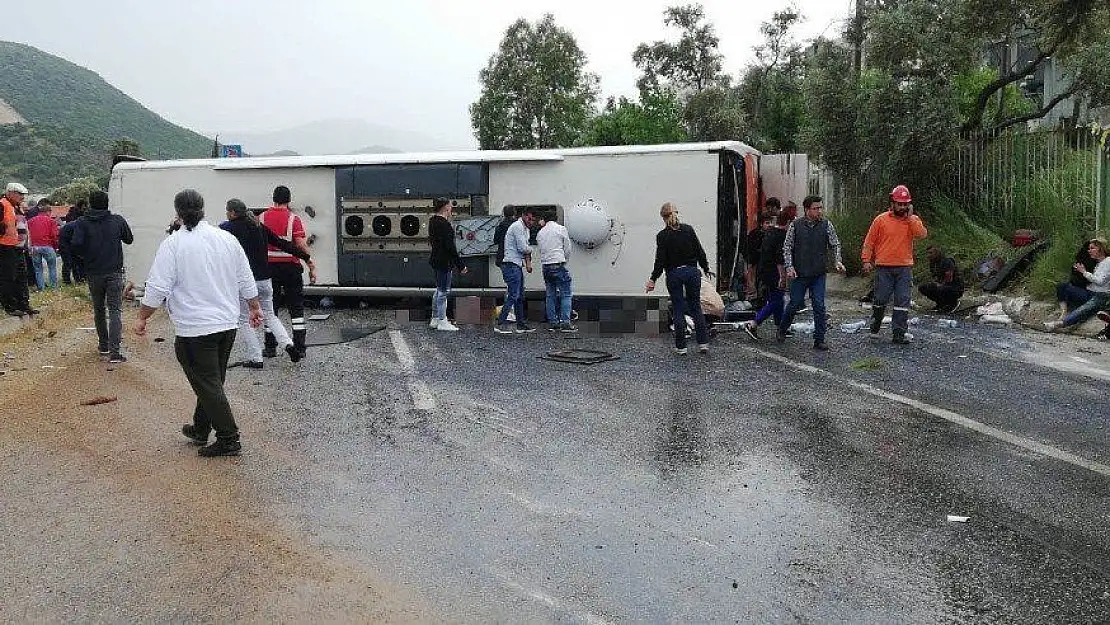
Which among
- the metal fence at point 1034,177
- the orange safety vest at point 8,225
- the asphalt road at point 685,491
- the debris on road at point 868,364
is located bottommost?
the asphalt road at point 685,491

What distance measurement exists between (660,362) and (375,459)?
173 inches

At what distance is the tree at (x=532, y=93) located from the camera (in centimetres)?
4559

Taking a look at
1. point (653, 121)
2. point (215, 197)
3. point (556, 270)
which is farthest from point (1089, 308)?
point (653, 121)

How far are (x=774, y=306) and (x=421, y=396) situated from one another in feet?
17.1

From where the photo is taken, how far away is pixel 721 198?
497 inches

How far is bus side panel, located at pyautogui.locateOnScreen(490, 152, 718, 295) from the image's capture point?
41.6 ft

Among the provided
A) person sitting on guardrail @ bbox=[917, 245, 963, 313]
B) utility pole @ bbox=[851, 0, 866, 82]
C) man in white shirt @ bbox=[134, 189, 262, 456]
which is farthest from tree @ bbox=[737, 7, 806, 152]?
man in white shirt @ bbox=[134, 189, 262, 456]

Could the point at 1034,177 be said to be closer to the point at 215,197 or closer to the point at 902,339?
the point at 902,339

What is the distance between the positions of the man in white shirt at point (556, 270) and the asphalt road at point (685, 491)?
11.0ft

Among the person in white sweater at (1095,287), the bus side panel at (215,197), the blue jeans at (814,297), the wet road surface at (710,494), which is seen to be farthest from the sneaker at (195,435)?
the person in white sweater at (1095,287)

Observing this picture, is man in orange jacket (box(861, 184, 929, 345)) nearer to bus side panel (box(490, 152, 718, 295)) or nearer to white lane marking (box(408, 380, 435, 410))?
bus side panel (box(490, 152, 718, 295))

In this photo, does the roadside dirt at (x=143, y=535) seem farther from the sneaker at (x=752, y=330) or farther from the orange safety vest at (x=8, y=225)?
the sneaker at (x=752, y=330)

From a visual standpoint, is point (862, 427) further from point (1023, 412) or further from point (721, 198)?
point (721, 198)

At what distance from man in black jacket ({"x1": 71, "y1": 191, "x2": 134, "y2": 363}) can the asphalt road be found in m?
1.71
